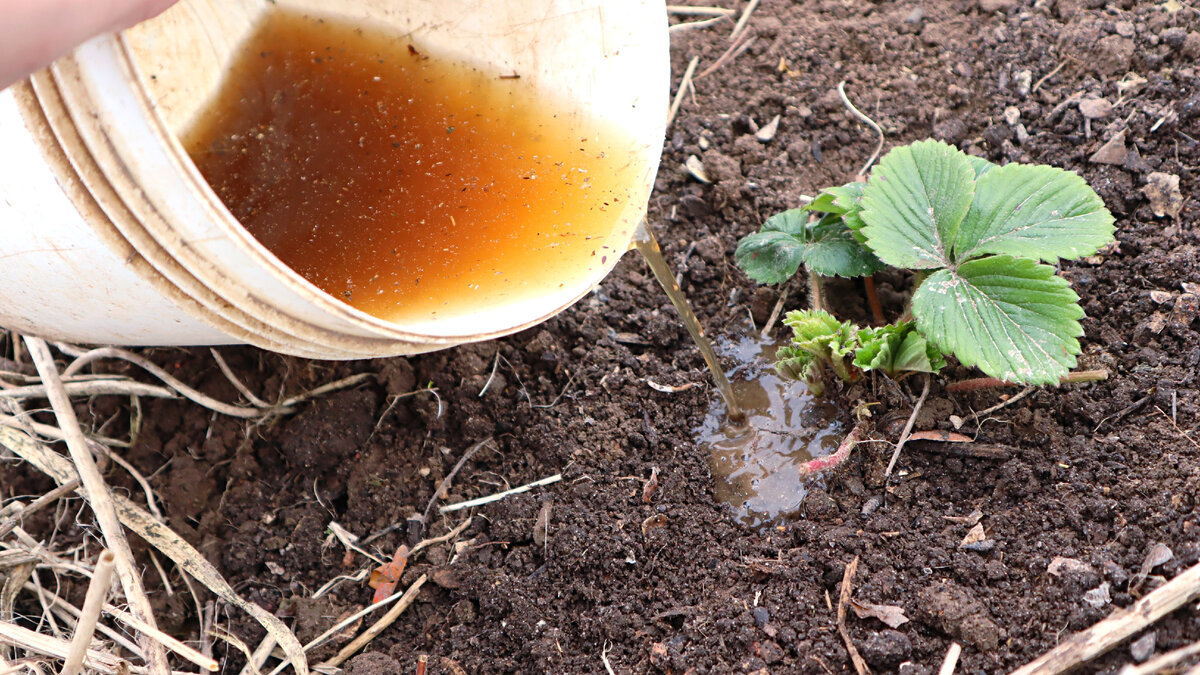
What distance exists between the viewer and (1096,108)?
1.86m

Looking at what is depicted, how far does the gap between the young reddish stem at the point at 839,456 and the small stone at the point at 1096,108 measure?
87cm

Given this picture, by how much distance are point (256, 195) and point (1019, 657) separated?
5.36 feet

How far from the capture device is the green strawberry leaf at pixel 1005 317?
1.40m

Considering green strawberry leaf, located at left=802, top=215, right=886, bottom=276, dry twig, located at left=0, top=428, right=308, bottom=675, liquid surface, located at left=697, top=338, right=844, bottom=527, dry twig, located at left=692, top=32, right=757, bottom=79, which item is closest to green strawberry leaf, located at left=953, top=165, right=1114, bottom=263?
green strawberry leaf, located at left=802, top=215, right=886, bottom=276

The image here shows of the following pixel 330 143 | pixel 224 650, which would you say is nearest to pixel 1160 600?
pixel 224 650

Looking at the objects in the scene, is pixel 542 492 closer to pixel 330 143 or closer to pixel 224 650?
pixel 224 650

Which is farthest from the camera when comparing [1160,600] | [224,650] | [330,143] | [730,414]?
[330,143]

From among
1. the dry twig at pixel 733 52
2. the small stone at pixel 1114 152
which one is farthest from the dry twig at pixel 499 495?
the small stone at pixel 1114 152

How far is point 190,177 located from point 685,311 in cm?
97

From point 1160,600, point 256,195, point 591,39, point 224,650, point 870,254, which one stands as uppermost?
point 591,39

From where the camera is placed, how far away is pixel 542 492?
173cm

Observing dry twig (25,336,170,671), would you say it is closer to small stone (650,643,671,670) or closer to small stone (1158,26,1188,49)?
small stone (650,643,671,670)

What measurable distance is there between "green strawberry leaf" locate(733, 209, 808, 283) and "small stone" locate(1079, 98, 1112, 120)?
0.66 metres

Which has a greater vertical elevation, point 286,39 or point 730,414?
point 286,39
